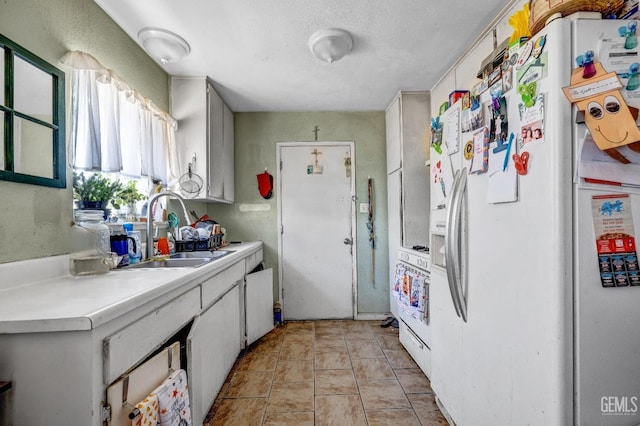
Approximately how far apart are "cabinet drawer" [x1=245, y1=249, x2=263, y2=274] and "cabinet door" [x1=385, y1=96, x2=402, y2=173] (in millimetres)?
1678

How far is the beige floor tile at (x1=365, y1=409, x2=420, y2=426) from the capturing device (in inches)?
67.0

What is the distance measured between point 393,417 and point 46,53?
258cm

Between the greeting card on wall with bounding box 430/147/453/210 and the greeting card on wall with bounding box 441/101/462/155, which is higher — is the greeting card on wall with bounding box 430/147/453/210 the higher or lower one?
→ the lower one

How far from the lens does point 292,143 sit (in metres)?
3.43

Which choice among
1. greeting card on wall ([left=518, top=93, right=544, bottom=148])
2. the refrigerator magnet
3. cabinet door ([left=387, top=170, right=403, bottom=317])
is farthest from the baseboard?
the refrigerator magnet

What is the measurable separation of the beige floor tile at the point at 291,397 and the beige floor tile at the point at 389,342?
88 centimetres

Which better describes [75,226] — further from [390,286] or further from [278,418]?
[390,286]

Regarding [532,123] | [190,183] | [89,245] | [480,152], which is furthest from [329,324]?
[532,123]

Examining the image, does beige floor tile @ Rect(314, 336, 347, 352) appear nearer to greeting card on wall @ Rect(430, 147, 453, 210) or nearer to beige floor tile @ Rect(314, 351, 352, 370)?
beige floor tile @ Rect(314, 351, 352, 370)

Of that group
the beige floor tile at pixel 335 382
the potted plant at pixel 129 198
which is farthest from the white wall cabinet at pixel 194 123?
the beige floor tile at pixel 335 382

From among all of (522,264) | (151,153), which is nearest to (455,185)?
(522,264)

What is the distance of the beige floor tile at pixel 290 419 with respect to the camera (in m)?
1.71

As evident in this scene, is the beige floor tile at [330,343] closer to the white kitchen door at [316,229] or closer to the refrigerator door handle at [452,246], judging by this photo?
the white kitchen door at [316,229]

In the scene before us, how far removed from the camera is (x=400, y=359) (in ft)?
8.03
